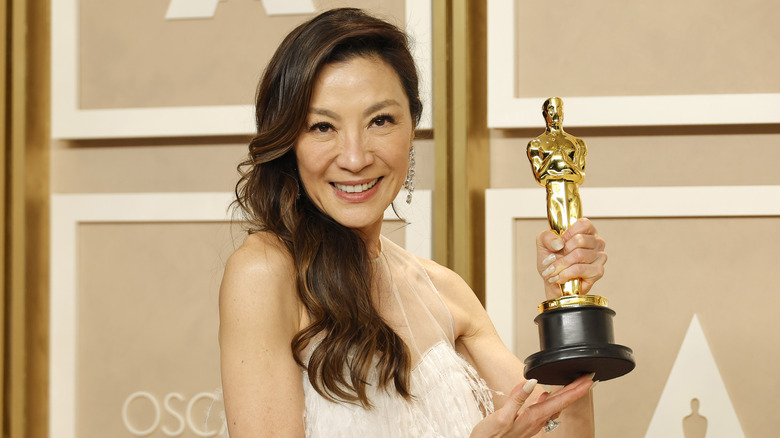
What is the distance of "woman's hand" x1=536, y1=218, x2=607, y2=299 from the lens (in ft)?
3.96

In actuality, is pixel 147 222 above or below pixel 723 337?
above

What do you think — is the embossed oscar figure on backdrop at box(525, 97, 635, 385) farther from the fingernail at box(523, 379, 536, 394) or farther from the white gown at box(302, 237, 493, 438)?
the white gown at box(302, 237, 493, 438)

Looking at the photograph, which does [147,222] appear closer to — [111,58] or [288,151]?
[111,58]

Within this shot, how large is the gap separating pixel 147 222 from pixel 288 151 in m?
0.86

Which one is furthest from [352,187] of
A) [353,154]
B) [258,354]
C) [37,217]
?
[37,217]

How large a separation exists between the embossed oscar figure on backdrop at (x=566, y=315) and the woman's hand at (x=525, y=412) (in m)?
0.02

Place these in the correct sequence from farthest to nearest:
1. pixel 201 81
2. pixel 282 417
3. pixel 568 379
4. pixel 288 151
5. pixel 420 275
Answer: pixel 201 81
pixel 420 275
pixel 288 151
pixel 282 417
pixel 568 379

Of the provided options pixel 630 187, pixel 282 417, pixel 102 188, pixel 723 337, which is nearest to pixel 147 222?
pixel 102 188

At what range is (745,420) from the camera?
196 cm

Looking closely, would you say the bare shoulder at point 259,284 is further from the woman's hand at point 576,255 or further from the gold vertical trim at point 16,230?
the gold vertical trim at point 16,230

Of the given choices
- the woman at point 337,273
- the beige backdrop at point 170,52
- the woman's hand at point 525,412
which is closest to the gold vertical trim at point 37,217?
the beige backdrop at point 170,52

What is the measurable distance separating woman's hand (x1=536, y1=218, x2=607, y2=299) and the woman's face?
0.35 metres

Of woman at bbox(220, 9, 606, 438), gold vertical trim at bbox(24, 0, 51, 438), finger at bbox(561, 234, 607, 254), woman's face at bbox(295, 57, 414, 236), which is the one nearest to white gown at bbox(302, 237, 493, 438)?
woman at bbox(220, 9, 606, 438)

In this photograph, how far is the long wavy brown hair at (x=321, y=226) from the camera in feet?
4.47
